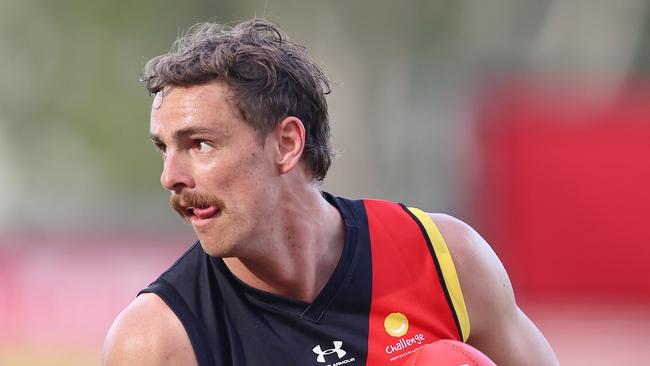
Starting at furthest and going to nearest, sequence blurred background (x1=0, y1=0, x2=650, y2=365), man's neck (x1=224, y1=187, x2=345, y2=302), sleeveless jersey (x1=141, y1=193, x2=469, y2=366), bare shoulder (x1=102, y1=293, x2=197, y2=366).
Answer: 1. blurred background (x1=0, y1=0, x2=650, y2=365)
2. man's neck (x1=224, y1=187, x2=345, y2=302)
3. sleeveless jersey (x1=141, y1=193, x2=469, y2=366)
4. bare shoulder (x1=102, y1=293, x2=197, y2=366)

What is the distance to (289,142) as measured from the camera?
173 inches

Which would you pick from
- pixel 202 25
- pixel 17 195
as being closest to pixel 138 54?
pixel 17 195

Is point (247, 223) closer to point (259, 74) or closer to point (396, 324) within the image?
point (259, 74)

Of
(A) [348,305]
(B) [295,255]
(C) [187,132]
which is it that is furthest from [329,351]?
(C) [187,132]

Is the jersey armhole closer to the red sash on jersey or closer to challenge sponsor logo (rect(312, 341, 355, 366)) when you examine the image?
challenge sponsor logo (rect(312, 341, 355, 366))

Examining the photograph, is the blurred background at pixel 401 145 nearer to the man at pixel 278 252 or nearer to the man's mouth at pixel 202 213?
the man at pixel 278 252

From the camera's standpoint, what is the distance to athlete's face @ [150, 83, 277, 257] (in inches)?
162

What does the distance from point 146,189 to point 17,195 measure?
168 inches

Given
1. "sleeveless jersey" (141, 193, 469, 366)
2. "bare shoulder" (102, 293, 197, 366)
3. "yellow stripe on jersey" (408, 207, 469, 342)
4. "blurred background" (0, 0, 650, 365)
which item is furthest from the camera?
"blurred background" (0, 0, 650, 365)

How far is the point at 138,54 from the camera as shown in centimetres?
2145

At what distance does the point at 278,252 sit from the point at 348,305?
0.31 m

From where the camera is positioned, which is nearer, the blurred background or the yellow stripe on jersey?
the yellow stripe on jersey

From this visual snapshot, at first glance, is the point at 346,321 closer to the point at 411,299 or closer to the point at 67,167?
the point at 411,299

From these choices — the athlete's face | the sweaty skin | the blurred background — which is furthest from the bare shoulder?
the blurred background
